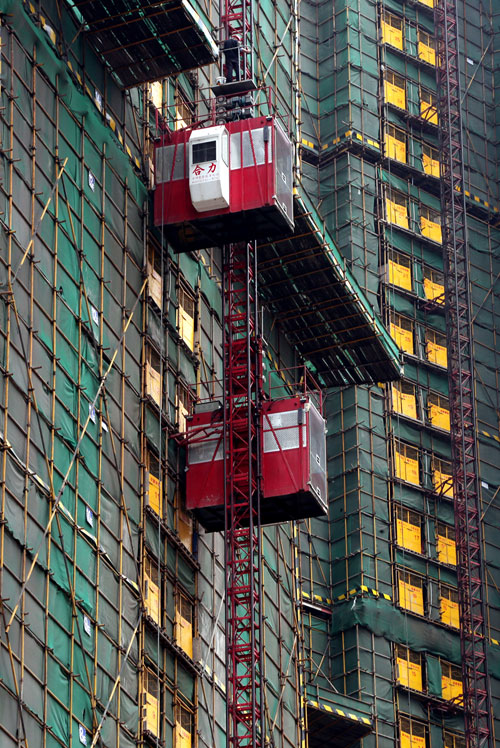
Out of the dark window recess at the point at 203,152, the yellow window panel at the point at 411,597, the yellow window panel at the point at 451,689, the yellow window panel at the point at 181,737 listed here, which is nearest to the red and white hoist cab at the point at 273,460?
the yellow window panel at the point at 181,737

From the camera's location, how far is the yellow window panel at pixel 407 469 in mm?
80688

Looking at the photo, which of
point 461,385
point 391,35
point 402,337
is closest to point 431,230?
point 402,337

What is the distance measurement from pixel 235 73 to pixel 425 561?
3106 cm

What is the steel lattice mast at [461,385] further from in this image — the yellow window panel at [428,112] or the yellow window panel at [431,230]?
the yellow window panel at [431,230]

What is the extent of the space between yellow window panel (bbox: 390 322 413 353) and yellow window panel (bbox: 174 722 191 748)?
124 feet

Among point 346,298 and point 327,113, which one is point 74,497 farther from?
point 327,113

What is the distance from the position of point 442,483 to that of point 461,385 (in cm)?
478

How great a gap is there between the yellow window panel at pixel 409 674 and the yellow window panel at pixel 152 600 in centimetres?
3052

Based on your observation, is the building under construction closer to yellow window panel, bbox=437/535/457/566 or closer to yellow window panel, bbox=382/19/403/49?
yellow window panel, bbox=437/535/457/566

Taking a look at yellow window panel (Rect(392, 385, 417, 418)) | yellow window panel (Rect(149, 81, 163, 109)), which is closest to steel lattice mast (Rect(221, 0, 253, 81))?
yellow window panel (Rect(149, 81, 163, 109))

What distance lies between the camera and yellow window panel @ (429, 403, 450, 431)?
84.1 meters

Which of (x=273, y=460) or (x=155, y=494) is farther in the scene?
(x=273, y=460)

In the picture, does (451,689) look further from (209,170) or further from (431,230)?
(209,170)

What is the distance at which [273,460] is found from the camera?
52.2 meters
